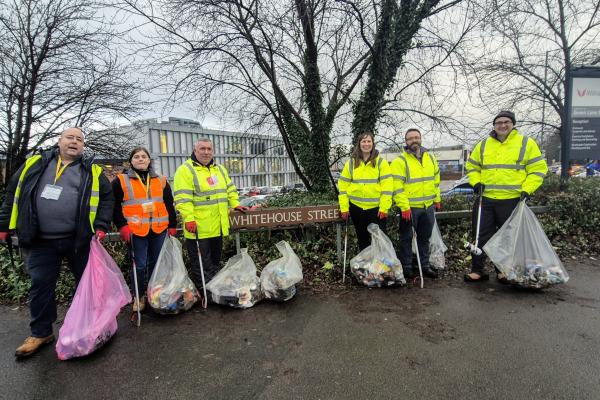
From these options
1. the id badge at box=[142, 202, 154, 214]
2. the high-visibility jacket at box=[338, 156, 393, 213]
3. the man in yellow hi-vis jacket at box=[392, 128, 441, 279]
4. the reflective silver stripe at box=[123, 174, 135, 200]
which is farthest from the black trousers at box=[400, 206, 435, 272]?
the reflective silver stripe at box=[123, 174, 135, 200]

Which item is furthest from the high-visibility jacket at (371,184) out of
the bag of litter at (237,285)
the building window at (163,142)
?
the building window at (163,142)

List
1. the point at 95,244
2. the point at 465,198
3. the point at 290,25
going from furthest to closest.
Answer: the point at 465,198, the point at 290,25, the point at 95,244

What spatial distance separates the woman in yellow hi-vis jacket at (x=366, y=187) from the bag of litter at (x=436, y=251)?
709 mm

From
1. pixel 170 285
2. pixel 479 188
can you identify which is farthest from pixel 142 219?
pixel 479 188

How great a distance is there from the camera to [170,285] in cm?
325

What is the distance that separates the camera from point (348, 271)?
4270 millimetres

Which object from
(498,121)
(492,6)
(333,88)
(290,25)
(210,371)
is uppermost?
(492,6)

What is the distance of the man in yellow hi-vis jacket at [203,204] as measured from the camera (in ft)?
11.2

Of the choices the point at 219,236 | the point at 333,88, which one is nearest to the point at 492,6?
the point at 333,88

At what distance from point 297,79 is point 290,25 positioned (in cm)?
125

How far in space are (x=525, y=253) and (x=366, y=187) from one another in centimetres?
183

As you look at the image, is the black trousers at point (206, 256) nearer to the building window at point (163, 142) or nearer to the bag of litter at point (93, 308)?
the bag of litter at point (93, 308)

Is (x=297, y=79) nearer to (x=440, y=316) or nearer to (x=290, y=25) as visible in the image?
(x=290, y=25)

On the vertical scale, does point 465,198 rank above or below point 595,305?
above
